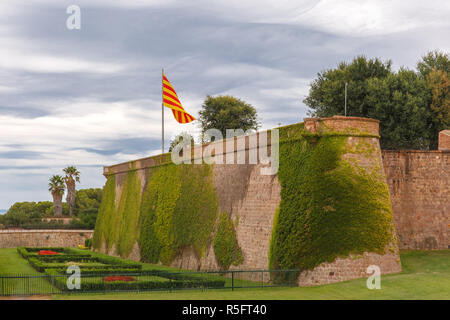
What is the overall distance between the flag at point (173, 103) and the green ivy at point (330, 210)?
1662 cm

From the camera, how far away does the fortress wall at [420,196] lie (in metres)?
31.6

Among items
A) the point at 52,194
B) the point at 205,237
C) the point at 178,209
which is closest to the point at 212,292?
the point at 205,237

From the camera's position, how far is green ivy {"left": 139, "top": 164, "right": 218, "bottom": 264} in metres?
35.2

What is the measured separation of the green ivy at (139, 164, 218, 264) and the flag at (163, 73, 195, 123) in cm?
360

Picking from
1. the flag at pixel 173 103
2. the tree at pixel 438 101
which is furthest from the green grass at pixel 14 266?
the tree at pixel 438 101

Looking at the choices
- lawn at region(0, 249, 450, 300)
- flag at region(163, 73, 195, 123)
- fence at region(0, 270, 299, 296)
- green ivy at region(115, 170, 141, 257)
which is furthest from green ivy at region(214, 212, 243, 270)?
green ivy at region(115, 170, 141, 257)

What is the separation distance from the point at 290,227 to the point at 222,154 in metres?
9.40

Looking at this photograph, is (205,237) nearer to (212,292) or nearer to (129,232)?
(212,292)

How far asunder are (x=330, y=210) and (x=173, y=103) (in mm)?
20182

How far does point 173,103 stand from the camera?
42250 mm

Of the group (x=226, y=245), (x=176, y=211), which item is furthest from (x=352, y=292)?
(x=176, y=211)

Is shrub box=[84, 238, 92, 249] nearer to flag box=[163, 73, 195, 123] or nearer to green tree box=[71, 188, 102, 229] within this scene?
green tree box=[71, 188, 102, 229]

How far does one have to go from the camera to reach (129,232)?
47562 mm
